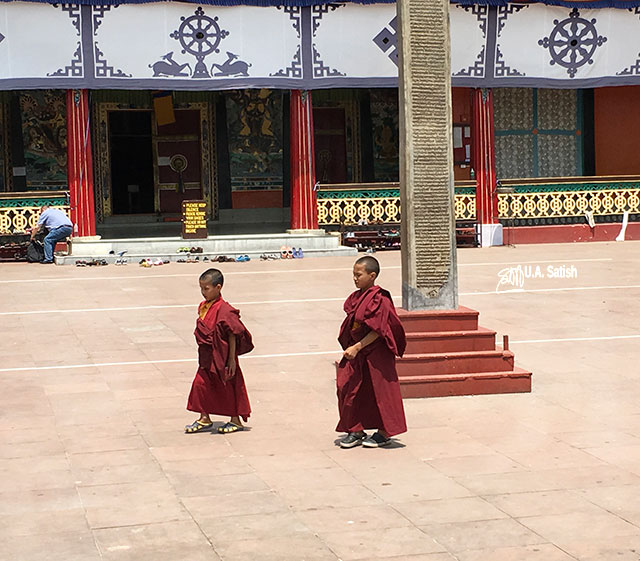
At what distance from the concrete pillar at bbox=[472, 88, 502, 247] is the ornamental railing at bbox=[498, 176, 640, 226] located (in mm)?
215

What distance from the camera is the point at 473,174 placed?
2500 cm

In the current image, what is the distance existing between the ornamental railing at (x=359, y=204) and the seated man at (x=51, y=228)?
504 centimetres

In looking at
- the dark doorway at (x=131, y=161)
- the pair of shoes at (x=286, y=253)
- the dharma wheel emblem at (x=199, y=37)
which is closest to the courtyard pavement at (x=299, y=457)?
the pair of shoes at (x=286, y=253)

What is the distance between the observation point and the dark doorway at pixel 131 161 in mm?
27547

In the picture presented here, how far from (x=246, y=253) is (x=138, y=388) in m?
12.8

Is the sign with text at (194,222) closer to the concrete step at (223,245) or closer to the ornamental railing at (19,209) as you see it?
the concrete step at (223,245)

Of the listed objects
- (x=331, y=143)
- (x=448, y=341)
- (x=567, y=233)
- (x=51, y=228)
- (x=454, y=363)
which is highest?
(x=331, y=143)

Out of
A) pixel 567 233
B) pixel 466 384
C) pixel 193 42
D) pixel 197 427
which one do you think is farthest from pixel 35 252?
pixel 197 427

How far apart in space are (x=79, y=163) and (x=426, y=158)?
555 inches

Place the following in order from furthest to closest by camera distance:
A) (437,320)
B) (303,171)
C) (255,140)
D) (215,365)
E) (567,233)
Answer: (255,140) → (567,233) → (303,171) → (437,320) → (215,365)

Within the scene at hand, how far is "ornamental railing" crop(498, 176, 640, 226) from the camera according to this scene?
2470 cm

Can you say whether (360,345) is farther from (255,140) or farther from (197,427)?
(255,140)

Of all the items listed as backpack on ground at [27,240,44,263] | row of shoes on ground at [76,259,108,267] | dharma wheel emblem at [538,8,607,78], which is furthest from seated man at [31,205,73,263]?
dharma wheel emblem at [538,8,607,78]

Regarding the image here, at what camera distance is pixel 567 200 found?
25.0 meters
